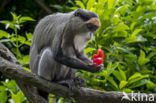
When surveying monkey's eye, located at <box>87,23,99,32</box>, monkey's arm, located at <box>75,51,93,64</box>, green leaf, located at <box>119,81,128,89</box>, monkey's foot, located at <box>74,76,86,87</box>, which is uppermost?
monkey's eye, located at <box>87,23,99,32</box>

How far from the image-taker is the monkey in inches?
189

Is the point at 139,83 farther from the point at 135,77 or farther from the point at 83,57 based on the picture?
the point at 83,57

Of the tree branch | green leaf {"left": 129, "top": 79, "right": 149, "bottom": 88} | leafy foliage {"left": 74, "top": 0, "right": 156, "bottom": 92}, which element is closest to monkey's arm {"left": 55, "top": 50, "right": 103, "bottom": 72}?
the tree branch

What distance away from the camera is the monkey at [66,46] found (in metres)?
4.81

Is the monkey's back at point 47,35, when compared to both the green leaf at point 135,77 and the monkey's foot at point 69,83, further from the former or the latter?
the green leaf at point 135,77

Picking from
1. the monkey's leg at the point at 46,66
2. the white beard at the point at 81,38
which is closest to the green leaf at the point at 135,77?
the white beard at the point at 81,38

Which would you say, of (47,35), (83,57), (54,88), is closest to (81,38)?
(83,57)

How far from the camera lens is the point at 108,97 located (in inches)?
171

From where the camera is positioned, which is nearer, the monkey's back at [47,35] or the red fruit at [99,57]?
the red fruit at [99,57]

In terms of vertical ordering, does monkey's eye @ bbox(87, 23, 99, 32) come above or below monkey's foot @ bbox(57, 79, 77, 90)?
above

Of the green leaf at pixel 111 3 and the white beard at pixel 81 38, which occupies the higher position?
the green leaf at pixel 111 3

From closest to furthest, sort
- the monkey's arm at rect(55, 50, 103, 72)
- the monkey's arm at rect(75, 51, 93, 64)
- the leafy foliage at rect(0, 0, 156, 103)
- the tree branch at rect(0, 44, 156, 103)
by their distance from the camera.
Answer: the tree branch at rect(0, 44, 156, 103), the monkey's arm at rect(55, 50, 103, 72), the monkey's arm at rect(75, 51, 93, 64), the leafy foliage at rect(0, 0, 156, 103)

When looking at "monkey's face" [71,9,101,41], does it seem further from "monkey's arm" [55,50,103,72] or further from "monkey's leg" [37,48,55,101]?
"monkey's leg" [37,48,55,101]

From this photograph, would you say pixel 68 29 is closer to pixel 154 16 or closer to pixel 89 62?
pixel 89 62
